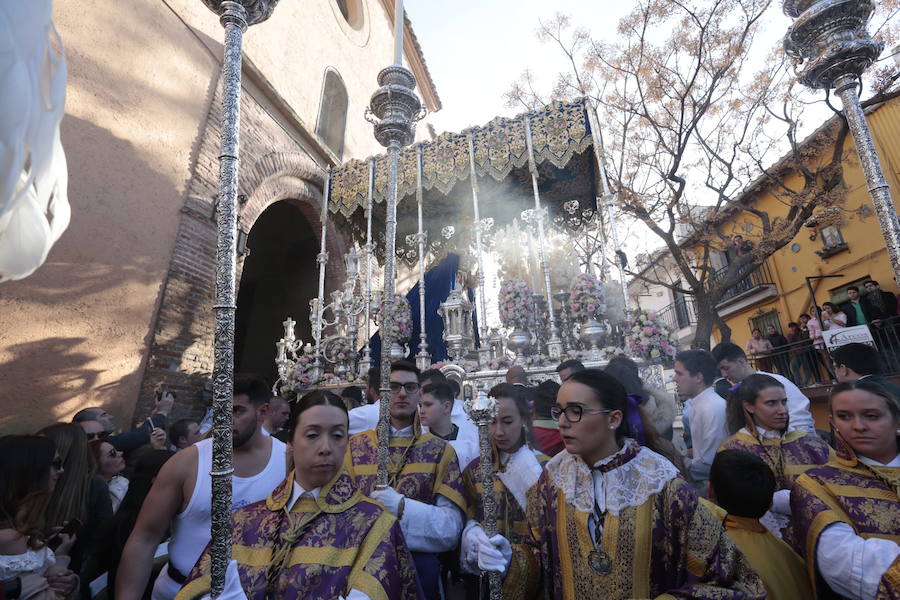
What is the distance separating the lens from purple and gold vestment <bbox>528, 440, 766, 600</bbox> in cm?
171

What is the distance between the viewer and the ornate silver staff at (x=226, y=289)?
4.46ft

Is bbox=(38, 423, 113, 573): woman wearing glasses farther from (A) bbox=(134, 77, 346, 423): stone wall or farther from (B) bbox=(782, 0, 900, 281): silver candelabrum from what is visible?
(B) bbox=(782, 0, 900, 281): silver candelabrum

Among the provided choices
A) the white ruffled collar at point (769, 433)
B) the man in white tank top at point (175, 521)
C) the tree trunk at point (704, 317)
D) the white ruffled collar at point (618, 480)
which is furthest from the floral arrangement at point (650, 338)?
the tree trunk at point (704, 317)

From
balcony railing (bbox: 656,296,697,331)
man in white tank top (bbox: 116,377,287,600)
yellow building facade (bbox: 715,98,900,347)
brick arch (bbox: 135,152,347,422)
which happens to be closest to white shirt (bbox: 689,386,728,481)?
man in white tank top (bbox: 116,377,287,600)

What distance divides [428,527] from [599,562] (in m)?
1.03

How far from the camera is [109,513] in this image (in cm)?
293

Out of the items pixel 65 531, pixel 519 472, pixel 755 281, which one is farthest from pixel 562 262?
pixel 755 281

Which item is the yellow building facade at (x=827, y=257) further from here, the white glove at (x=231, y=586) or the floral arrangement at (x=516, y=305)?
the white glove at (x=231, y=586)

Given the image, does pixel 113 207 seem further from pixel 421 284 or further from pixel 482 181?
pixel 482 181

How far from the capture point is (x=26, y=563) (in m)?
2.02

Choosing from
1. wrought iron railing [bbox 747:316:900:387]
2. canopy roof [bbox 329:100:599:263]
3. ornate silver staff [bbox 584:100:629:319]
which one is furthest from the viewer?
wrought iron railing [bbox 747:316:900:387]

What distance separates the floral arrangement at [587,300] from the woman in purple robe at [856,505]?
4.46m

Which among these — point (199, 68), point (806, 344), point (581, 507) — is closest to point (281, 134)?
point (199, 68)

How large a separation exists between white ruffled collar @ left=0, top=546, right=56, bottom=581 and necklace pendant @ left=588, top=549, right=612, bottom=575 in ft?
7.86
